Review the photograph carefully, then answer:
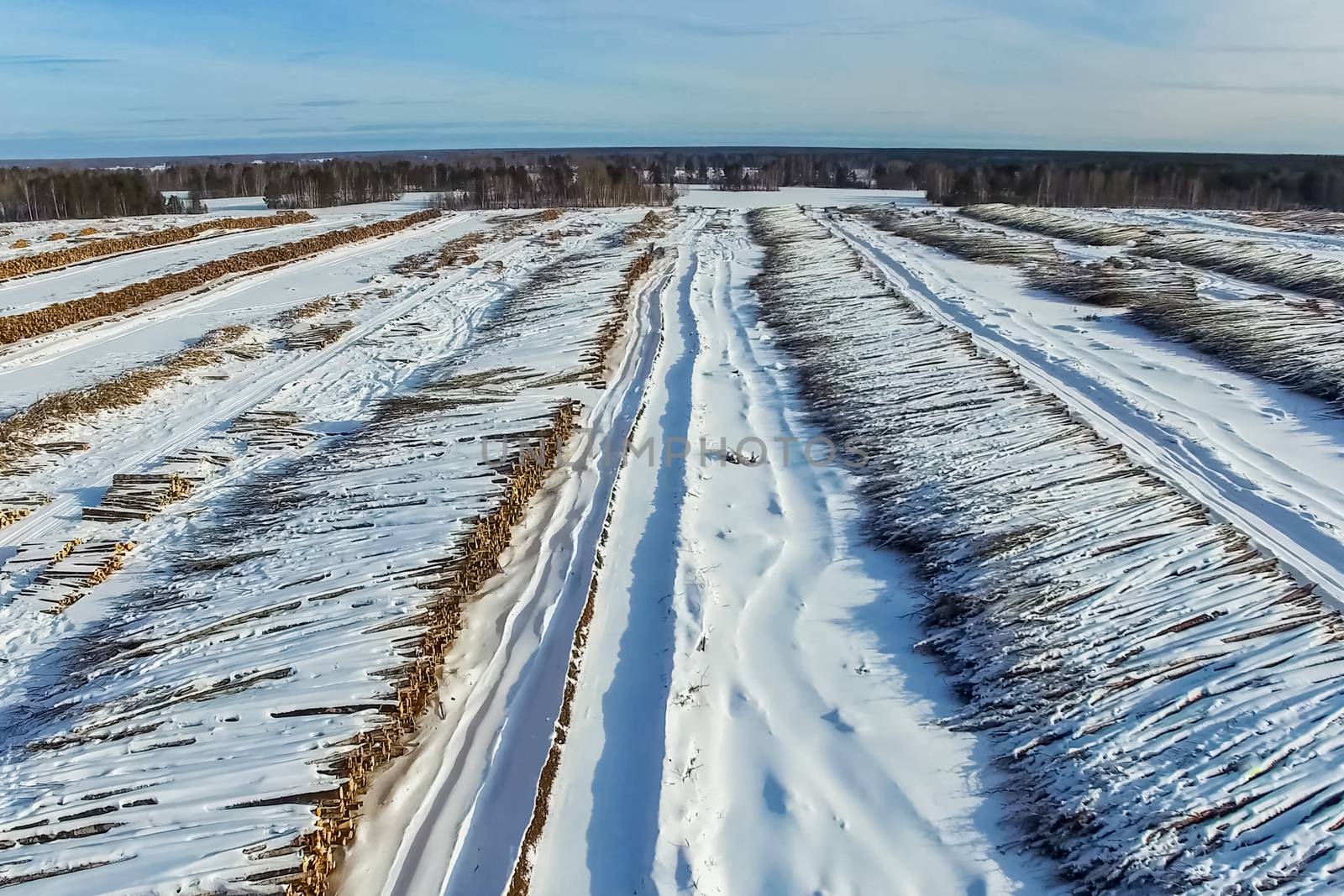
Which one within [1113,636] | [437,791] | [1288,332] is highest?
[1288,332]

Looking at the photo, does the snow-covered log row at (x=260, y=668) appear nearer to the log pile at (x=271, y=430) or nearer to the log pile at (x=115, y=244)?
the log pile at (x=271, y=430)

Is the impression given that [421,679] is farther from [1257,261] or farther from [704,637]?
[1257,261]

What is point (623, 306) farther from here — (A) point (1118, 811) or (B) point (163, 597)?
(A) point (1118, 811)

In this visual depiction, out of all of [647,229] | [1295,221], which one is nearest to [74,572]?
[647,229]

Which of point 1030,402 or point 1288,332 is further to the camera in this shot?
point 1288,332

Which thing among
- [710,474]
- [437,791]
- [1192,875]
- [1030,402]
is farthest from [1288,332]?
[437,791]

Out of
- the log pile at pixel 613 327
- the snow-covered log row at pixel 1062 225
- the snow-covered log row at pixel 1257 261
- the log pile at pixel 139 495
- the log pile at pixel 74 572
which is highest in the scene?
the snow-covered log row at pixel 1062 225

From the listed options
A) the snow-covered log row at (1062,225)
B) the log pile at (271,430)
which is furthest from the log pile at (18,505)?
the snow-covered log row at (1062,225)
